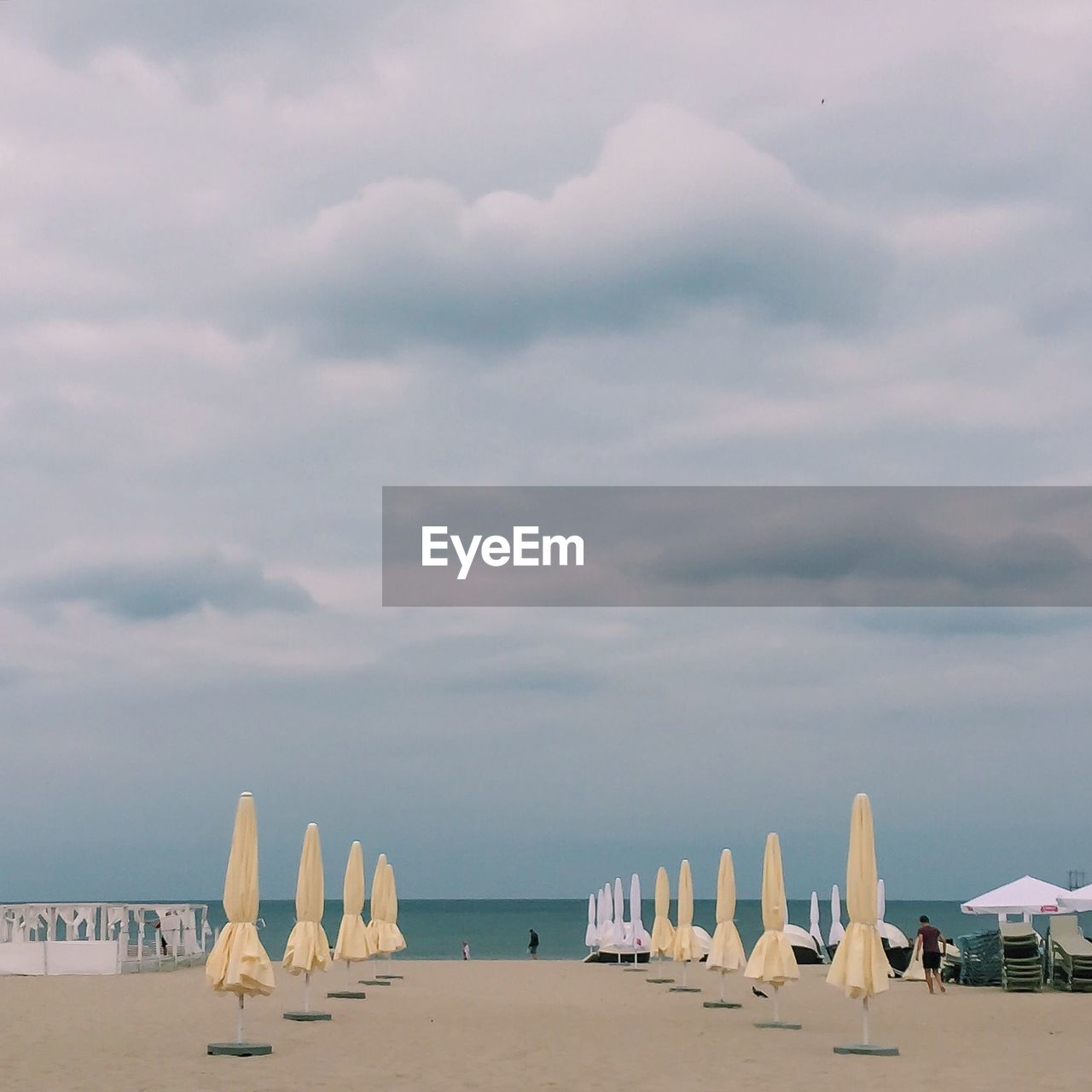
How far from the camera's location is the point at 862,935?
43.4 feet

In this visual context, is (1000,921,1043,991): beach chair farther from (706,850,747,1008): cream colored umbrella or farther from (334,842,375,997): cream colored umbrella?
(334,842,375,997): cream colored umbrella

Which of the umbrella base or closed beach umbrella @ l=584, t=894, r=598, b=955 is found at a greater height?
the umbrella base

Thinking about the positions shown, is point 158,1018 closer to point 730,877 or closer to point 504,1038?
point 504,1038

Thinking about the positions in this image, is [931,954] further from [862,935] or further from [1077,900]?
[862,935]

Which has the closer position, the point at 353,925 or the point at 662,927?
the point at 353,925

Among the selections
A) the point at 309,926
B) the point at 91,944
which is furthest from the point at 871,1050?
the point at 91,944

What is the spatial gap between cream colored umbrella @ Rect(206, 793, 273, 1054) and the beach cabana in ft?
24.2

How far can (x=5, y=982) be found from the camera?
24188mm

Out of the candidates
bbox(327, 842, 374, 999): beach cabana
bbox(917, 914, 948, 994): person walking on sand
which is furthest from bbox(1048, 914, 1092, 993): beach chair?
bbox(327, 842, 374, 999): beach cabana

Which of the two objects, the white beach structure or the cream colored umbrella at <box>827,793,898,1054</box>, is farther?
the white beach structure

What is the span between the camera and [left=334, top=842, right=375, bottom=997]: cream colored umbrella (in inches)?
829

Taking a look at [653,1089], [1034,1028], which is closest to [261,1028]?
[653,1089]

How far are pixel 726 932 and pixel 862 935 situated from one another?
5091 millimetres

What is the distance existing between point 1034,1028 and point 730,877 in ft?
15.2
